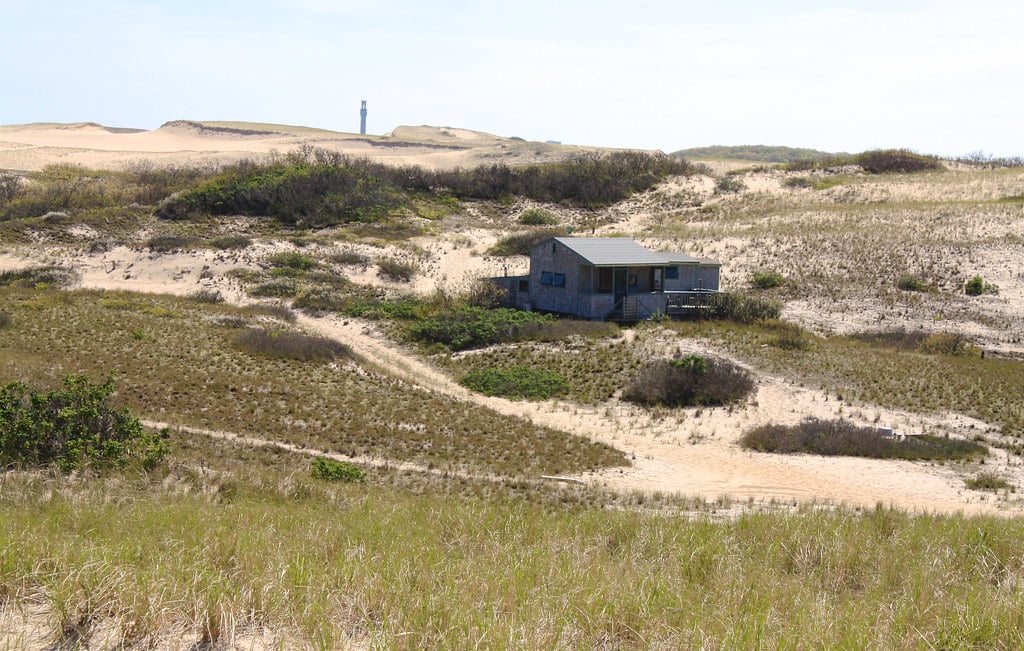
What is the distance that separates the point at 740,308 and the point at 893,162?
44.6m

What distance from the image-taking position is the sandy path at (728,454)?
15922 millimetres

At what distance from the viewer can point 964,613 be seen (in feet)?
19.5

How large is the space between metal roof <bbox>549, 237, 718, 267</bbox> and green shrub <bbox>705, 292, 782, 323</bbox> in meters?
2.39

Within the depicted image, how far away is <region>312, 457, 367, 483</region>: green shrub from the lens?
45.2ft

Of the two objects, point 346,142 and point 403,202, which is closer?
point 403,202

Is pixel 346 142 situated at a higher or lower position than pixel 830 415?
higher

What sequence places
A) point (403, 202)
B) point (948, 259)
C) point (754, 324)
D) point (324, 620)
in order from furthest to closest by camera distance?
point (403, 202) → point (948, 259) → point (754, 324) → point (324, 620)

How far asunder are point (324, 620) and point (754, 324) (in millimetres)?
30075

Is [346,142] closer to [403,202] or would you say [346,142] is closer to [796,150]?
[403,202]

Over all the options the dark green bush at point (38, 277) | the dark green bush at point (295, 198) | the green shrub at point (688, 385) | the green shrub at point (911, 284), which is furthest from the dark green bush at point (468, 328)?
the dark green bush at point (295, 198)

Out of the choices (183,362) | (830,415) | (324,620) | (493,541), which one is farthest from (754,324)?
(324,620)

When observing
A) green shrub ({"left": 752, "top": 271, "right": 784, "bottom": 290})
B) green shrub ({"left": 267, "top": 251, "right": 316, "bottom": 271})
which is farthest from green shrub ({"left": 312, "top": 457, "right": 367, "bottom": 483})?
green shrub ({"left": 752, "top": 271, "right": 784, "bottom": 290})

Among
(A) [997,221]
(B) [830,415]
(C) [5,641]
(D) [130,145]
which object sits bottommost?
(B) [830,415]

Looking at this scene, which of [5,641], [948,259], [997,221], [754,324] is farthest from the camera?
[997,221]
